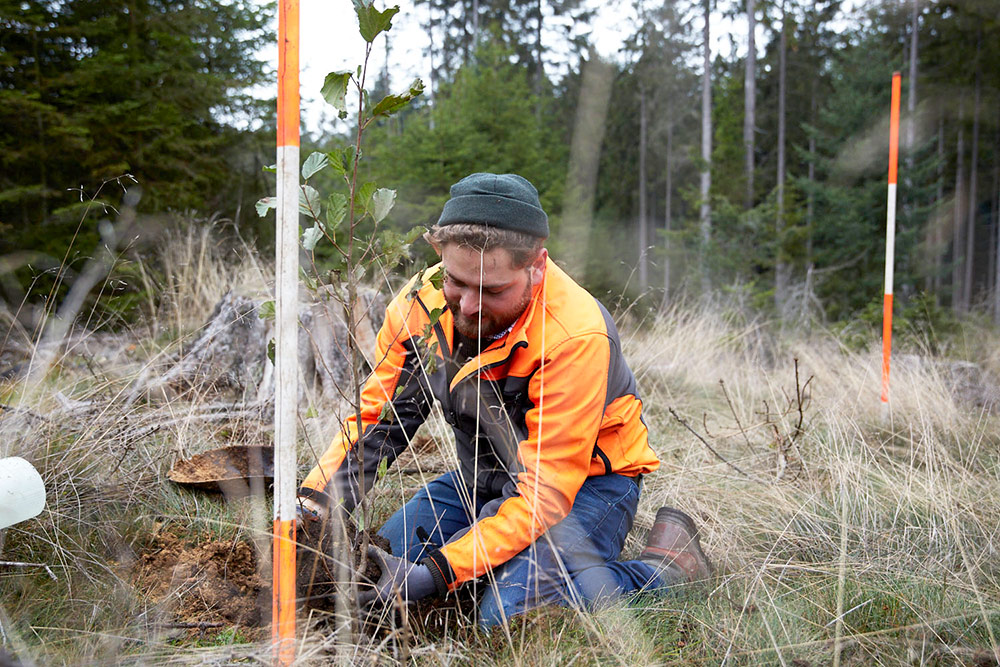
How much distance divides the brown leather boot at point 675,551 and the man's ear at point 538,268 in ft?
3.35

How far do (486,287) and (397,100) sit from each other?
0.69m

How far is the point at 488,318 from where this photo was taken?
2008mm

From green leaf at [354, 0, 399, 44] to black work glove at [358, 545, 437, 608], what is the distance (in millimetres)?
1220

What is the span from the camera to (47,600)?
1729 millimetres

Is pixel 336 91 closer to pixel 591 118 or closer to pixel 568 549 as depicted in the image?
pixel 568 549

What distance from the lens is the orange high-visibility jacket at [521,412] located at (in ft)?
6.11

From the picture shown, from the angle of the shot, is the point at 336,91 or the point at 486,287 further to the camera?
the point at 486,287

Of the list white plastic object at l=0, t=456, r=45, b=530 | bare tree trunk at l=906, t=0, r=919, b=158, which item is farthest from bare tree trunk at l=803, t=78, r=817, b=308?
white plastic object at l=0, t=456, r=45, b=530

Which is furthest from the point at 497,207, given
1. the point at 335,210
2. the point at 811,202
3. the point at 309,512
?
the point at 811,202

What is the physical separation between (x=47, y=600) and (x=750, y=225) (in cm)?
1310

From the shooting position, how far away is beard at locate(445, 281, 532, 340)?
1989 millimetres

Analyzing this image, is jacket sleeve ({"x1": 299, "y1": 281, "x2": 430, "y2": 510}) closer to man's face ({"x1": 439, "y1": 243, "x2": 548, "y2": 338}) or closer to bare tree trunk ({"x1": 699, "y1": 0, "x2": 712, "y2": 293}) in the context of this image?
man's face ({"x1": 439, "y1": 243, "x2": 548, "y2": 338})

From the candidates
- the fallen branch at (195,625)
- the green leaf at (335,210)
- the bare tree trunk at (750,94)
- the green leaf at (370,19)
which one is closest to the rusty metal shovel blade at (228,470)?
the fallen branch at (195,625)

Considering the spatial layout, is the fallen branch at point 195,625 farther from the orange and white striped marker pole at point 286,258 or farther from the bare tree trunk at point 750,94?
the bare tree trunk at point 750,94
